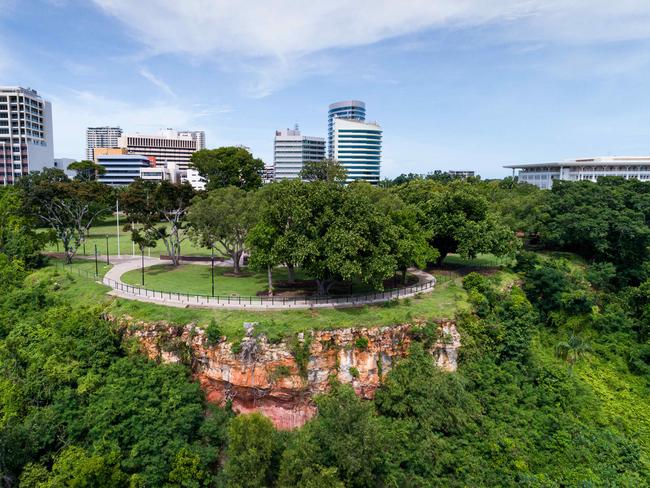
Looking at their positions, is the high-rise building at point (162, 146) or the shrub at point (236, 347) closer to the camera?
the shrub at point (236, 347)

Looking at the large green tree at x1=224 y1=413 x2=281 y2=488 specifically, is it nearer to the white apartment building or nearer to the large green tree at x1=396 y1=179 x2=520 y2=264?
the large green tree at x1=396 y1=179 x2=520 y2=264

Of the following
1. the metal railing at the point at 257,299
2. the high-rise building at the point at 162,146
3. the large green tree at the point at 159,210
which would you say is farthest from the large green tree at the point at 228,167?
the high-rise building at the point at 162,146

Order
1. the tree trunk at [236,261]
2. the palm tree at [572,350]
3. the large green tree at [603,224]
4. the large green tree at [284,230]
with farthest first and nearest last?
the large green tree at [603,224]
the tree trunk at [236,261]
the palm tree at [572,350]
the large green tree at [284,230]

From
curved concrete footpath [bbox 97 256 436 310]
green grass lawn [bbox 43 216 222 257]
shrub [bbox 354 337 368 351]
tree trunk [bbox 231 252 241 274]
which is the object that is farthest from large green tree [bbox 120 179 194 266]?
shrub [bbox 354 337 368 351]

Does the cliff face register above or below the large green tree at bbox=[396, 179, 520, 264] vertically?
below

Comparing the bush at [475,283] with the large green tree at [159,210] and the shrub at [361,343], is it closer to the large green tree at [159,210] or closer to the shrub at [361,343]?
the shrub at [361,343]

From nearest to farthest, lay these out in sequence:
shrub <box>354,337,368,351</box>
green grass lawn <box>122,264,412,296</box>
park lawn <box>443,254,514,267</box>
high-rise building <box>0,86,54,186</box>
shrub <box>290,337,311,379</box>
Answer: shrub <box>290,337,311,379</box>, shrub <box>354,337,368,351</box>, green grass lawn <box>122,264,412,296</box>, park lawn <box>443,254,514,267</box>, high-rise building <box>0,86,54,186</box>
